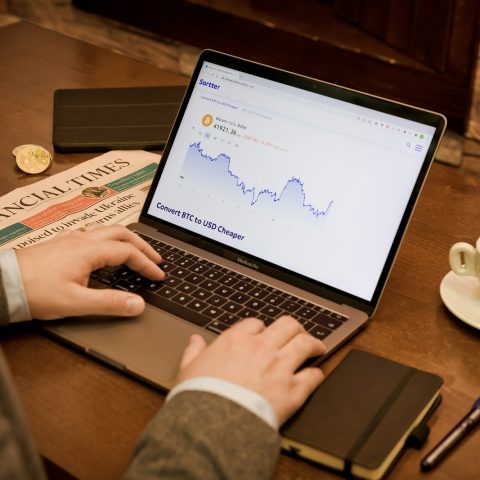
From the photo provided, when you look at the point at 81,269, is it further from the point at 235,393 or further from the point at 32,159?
the point at 32,159

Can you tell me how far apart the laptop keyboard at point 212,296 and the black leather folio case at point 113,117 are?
0.39m

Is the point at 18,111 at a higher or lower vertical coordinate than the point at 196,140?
lower

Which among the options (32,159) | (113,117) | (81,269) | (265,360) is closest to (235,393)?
(265,360)

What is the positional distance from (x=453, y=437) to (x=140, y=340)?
0.36 m

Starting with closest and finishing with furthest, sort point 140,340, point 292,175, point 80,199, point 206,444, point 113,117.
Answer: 1. point 206,444
2. point 140,340
3. point 292,175
4. point 80,199
5. point 113,117

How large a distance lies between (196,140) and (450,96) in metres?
1.50

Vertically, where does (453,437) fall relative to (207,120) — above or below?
below

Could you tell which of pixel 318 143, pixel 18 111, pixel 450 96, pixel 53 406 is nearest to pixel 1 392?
pixel 53 406

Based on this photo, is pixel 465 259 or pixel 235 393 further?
pixel 465 259

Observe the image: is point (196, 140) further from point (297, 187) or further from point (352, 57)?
point (352, 57)

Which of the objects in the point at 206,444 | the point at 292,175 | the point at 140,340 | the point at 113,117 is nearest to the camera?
the point at 206,444

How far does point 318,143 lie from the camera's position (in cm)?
99

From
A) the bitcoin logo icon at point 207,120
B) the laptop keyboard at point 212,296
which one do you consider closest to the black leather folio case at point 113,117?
the bitcoin logo icon at point 207,120

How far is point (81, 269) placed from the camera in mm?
937
